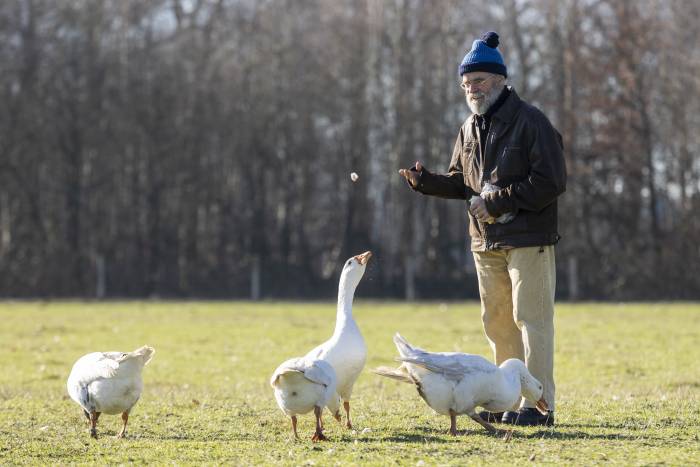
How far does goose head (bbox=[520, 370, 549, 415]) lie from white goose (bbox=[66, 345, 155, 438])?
314 cm

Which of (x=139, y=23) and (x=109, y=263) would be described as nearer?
(x=109, y=263)

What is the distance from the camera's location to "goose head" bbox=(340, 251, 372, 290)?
9516mm

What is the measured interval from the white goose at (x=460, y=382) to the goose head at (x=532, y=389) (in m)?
0.09

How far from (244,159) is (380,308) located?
589 inches

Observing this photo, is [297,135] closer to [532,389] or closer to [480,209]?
[480,209]

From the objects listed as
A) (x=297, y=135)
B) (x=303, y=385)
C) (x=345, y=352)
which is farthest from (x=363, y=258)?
(x=297, y=135)

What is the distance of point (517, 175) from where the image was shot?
9281 mm

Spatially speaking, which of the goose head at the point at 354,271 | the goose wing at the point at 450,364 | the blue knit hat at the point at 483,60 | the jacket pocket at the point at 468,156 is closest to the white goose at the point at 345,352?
the goose head at the point at 354,271

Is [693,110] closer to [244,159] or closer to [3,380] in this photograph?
[244,159]

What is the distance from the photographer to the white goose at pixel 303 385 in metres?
8.23

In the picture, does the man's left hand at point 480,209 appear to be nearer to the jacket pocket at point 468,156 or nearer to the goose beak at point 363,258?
the jacket pocket at point 468,156

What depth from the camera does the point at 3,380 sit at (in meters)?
14.7

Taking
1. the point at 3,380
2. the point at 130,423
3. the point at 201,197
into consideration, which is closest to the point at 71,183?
the point at 201,197

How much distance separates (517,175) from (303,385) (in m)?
2.69
